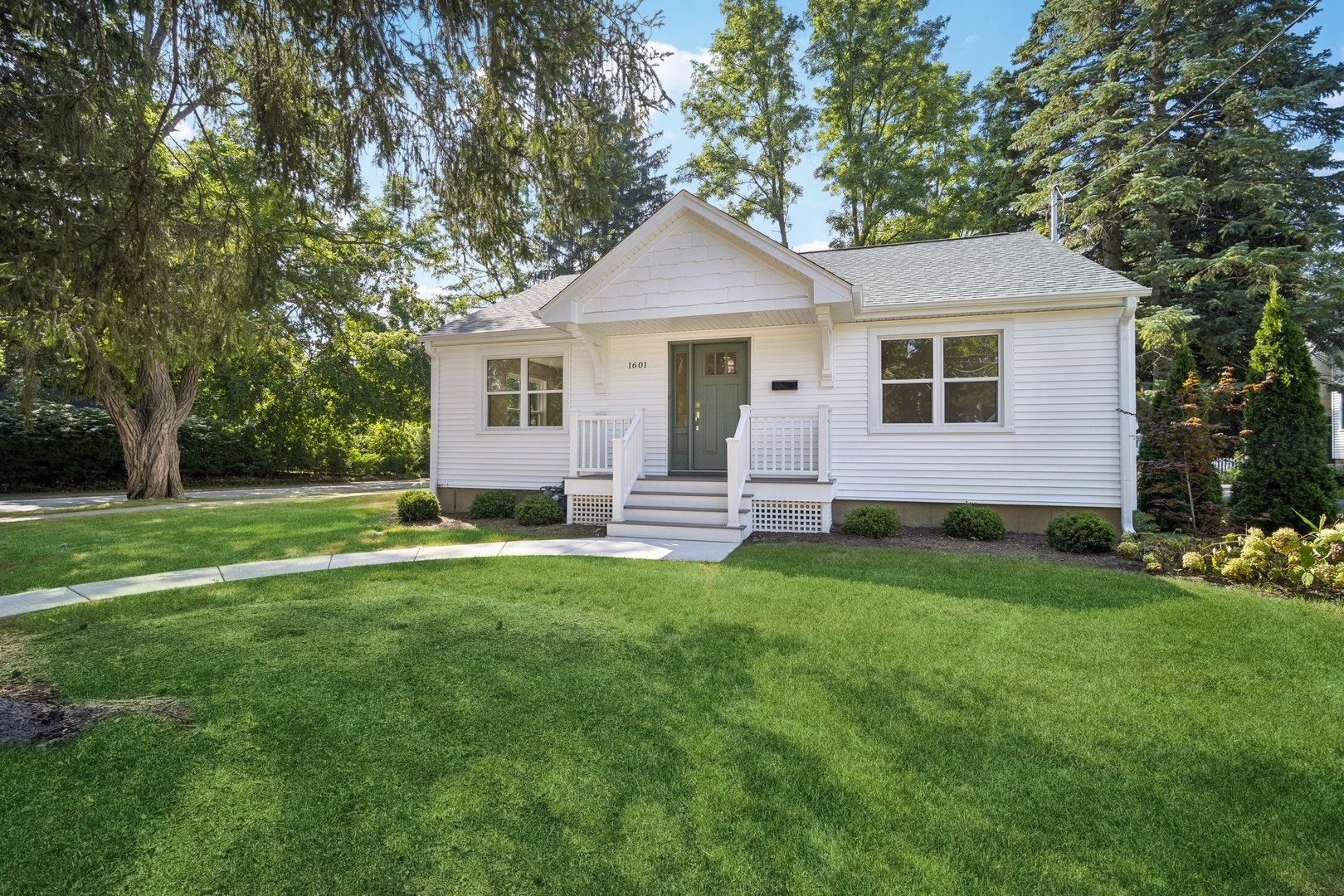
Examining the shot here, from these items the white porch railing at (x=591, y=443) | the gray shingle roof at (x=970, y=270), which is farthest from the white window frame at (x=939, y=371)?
the white porch railing at (x=591, y=443)

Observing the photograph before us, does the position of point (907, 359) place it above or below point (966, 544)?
above

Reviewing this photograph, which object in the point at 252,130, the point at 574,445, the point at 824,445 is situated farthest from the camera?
the point at 574,445

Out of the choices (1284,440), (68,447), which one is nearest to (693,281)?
(1284,440)

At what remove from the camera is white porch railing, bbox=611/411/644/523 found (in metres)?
8.69

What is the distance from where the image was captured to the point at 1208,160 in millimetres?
16484

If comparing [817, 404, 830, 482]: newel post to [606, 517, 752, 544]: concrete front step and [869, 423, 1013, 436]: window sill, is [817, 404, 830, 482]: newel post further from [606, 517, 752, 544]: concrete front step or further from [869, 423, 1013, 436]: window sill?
[606, 517, 752, 544]: concrete front step

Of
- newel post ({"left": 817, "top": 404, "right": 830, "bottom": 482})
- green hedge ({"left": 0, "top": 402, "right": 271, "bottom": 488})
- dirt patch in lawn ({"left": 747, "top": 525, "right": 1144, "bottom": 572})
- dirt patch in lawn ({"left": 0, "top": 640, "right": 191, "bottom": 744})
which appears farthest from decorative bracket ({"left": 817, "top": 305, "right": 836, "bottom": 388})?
green hedge ({"left": 0, "top": 402, "right": 271, "bottom": 488})

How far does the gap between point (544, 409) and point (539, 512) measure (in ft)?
7.79

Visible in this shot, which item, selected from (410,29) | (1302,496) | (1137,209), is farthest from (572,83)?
(1137,209)

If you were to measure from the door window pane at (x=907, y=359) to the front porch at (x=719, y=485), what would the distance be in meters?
1.43

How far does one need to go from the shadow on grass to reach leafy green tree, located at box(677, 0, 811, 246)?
17315 mm

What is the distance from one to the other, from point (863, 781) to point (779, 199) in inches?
909

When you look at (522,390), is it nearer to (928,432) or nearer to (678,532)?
(678,532)

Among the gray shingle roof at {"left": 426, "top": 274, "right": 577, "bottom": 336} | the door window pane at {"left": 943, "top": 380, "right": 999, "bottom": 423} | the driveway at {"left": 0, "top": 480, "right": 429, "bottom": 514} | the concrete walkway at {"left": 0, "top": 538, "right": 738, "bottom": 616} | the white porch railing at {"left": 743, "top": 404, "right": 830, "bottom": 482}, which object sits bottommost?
the driveway at {"left": 0, "top": 480, "right": 429, "bottom": 514}
